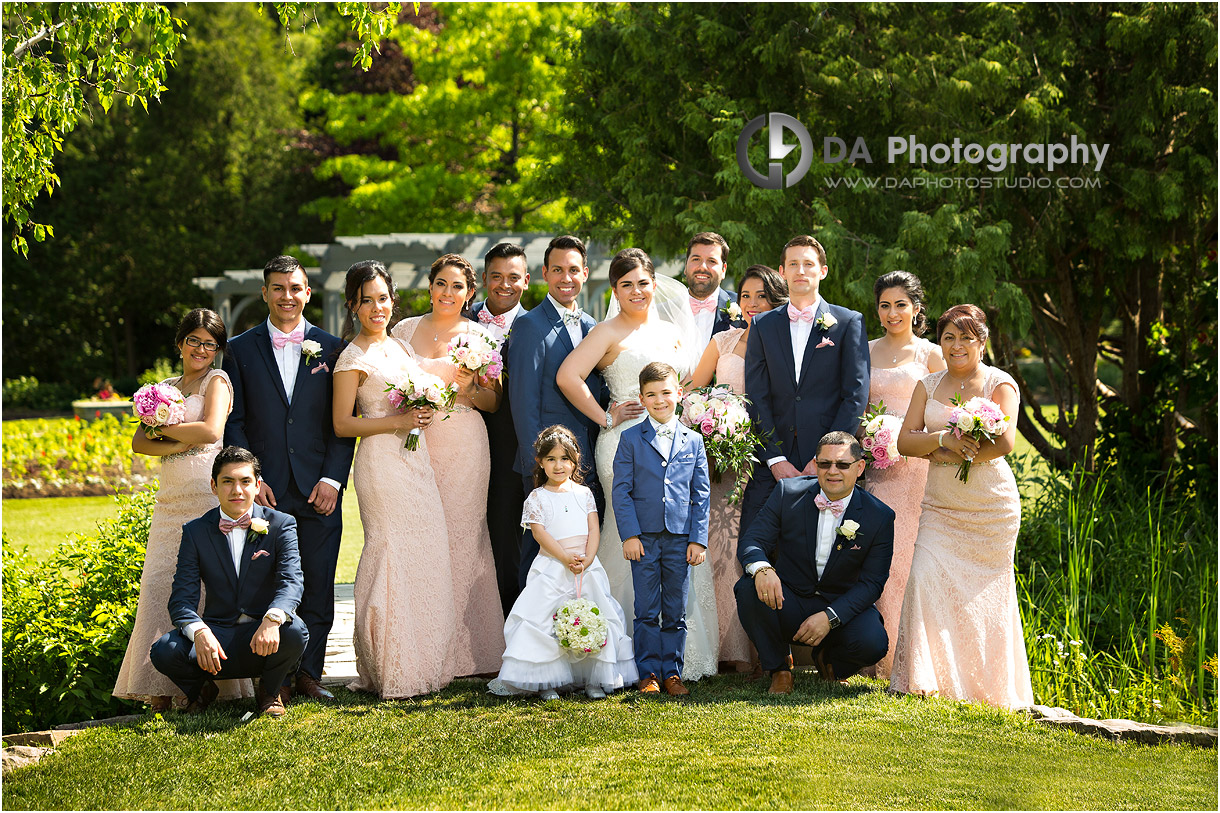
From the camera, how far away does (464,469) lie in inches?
231

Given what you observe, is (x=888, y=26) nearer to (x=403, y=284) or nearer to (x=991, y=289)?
(x=991, y=289)

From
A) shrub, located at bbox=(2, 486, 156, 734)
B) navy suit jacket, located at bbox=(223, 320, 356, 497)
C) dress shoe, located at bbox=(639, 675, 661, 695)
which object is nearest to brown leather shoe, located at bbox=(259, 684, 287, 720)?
navy suit jacket, located at bbox=(223, 320, 356, 497)

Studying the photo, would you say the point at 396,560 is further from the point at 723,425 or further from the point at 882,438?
the point at 882,438

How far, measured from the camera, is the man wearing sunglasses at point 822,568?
5.37 meters

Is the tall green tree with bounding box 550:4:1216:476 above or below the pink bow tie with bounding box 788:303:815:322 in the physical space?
above

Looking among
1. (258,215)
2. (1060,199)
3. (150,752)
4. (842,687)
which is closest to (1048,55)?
(1060,199)

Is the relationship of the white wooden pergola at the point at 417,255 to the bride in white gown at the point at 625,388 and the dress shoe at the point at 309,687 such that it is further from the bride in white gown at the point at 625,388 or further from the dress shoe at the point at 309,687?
the dress shoe at the point at 309,687

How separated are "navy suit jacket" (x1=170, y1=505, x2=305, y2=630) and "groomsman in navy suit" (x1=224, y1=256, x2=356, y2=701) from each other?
1.27ft

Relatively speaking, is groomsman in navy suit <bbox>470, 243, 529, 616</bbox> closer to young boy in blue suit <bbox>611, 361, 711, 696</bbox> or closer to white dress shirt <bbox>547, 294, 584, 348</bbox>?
white dress shirt <bbox>547, 294, 584, 348</bbox>

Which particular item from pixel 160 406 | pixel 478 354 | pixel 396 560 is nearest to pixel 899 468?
pixel 478 354

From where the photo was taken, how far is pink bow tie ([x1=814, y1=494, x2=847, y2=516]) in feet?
17.8

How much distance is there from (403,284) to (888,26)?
11.3 meters

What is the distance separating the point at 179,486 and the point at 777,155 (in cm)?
637

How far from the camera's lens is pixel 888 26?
32.2 ft
